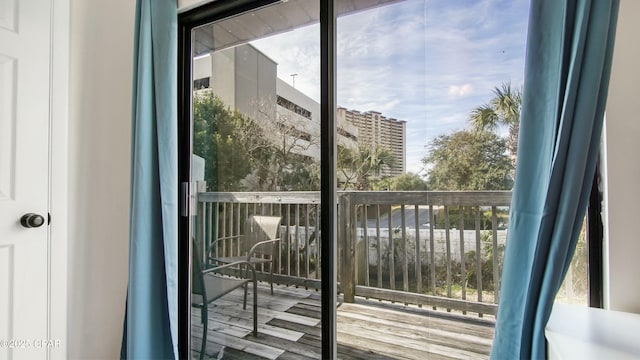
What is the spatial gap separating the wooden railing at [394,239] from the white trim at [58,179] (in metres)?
0.65

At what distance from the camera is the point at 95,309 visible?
1.57m

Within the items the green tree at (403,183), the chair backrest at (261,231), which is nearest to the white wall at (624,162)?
the green tree at (403,183)

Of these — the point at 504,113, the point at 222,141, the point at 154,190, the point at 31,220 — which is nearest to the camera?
the point at 504,113

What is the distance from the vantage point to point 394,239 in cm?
145

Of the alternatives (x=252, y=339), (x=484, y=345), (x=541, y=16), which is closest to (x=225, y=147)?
(x=252, y=339)

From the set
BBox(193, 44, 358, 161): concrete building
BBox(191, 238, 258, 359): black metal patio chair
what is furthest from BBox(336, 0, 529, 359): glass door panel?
BBox(191, 238, 258, 359): black metal patio chair

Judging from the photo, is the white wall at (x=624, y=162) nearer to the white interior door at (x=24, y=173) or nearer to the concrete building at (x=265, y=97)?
the concrete building at (x=265, y=97)

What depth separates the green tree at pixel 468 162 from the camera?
1109 millimetres

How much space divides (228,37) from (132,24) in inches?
22.0

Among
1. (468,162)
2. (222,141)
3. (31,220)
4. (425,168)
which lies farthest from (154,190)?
(468,162)

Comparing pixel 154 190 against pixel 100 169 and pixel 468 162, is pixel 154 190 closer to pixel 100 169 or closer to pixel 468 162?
pixel 100 169

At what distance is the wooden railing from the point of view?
1158 mm

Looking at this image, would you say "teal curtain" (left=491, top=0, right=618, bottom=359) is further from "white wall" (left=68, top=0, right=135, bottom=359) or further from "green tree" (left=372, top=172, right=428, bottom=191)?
"white wall" (left=68, top=0, right=135, bottom=359)

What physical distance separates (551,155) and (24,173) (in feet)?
6.82
